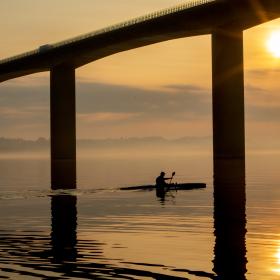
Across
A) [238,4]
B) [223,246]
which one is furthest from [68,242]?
[238,4]

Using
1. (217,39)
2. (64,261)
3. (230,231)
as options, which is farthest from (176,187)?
(64,261)

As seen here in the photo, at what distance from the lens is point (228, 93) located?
64.2 meters

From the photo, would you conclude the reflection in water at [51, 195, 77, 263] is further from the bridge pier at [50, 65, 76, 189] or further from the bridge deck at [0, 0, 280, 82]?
the bridge pier at [50, 65, 76, 189]

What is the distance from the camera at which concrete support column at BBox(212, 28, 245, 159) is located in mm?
64188

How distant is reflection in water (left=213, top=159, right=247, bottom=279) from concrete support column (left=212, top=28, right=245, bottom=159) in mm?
4063

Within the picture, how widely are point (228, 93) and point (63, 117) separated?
93.9ft

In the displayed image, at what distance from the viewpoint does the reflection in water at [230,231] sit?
18.7 m

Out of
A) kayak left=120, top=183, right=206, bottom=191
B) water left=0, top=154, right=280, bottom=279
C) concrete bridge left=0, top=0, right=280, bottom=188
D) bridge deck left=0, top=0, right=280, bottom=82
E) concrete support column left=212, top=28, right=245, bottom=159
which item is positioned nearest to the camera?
water left=0, top=154, right=280, bottom=279

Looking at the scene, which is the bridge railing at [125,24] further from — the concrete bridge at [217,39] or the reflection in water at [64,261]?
the reflection in water at [64,261]

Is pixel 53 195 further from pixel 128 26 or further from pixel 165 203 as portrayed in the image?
pixel 128 26

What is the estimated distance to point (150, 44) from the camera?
72.8 m

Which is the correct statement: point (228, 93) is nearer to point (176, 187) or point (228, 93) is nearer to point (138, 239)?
point (176, 187)

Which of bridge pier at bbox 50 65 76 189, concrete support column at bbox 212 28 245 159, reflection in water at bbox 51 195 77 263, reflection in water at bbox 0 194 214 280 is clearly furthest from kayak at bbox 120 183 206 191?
bridge pier at bbox 50 65 76 189

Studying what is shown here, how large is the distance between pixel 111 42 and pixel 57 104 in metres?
14.7
